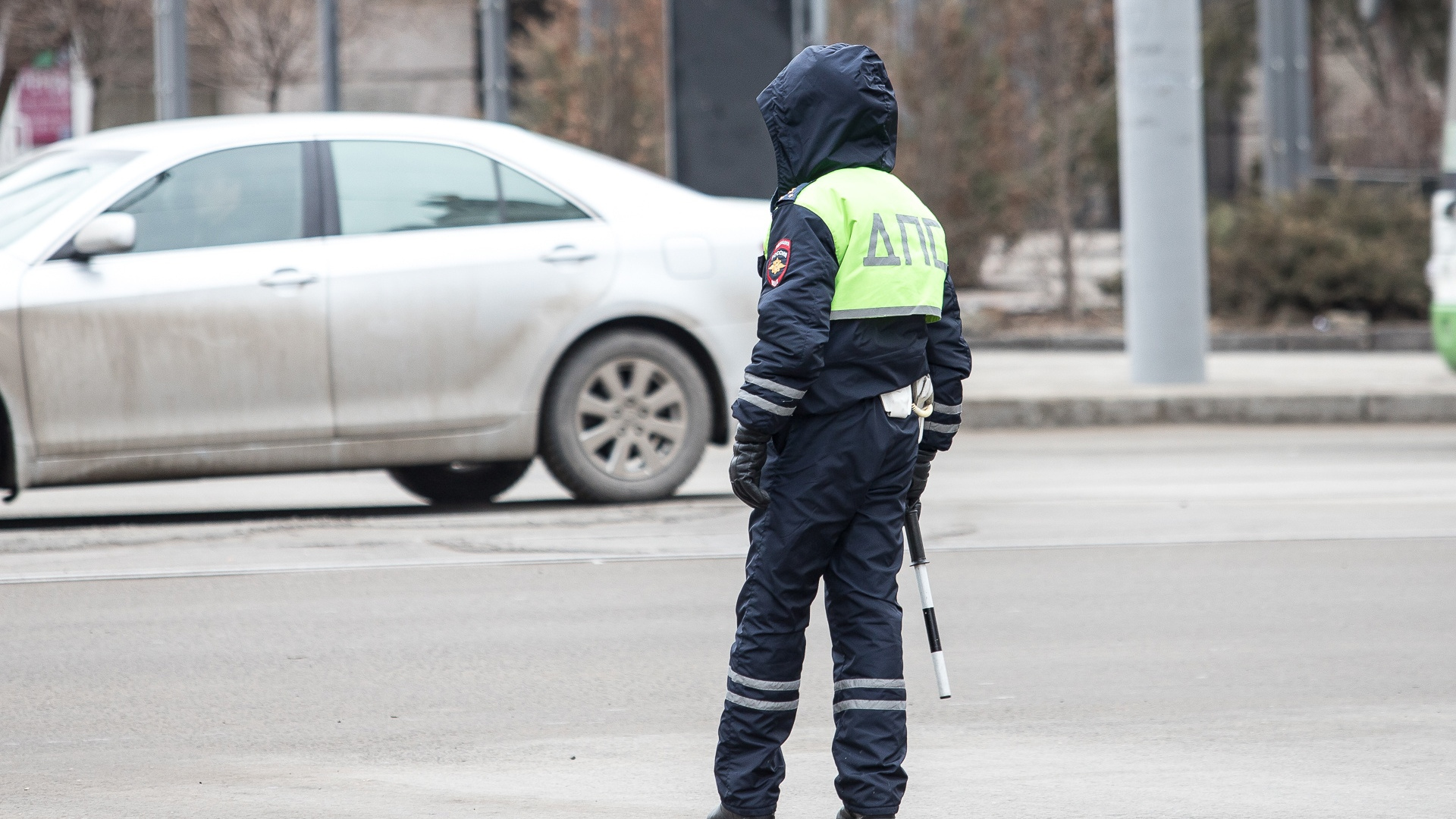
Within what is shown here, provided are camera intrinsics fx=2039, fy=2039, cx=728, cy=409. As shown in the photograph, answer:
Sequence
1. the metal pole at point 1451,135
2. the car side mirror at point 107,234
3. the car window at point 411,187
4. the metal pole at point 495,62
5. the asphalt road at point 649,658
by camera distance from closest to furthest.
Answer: the asphalt road at point 649,658 → the car side mirror at point 107,234 → the car window at point 411,187 → the metal pole at point 1451,135 → the metal pole at point 495,62

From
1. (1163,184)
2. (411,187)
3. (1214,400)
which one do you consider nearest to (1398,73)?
(1163,184)

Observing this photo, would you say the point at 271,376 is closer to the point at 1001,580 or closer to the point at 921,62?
the point at 1001,580

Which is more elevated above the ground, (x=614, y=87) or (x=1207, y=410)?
(x=614, y=87)

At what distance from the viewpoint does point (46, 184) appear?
318 inches

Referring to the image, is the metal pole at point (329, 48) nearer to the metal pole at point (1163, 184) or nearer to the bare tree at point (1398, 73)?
the metal pole at point (1163, 184)

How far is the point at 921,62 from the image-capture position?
1884cm

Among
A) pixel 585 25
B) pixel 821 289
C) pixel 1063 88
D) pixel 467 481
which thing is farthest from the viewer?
pixel 585 25

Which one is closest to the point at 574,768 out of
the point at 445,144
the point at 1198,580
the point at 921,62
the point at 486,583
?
the point at 486,583

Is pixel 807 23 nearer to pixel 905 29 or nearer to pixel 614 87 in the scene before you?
pixel 905 29

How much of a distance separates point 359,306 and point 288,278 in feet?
0.98

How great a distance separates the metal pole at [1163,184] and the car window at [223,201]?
7280mm

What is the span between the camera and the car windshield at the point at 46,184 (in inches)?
309

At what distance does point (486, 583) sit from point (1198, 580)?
242 centimetres

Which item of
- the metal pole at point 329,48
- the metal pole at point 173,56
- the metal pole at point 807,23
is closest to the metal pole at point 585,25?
the metal pole at point 329,48
